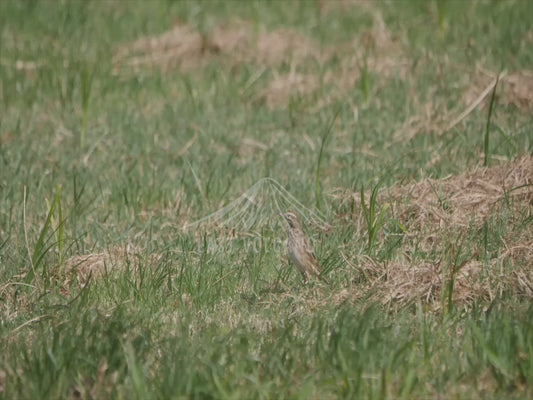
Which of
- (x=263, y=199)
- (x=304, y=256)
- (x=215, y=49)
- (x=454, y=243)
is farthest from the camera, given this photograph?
(x=215, y=49)

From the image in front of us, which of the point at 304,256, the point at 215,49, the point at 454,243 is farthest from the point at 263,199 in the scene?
the point at 215,49

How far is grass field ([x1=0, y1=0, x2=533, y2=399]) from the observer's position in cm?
457

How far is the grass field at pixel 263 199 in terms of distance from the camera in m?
4.57

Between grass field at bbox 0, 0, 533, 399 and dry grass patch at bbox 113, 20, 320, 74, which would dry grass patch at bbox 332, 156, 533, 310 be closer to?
grass field at bbox 0, 0, 533, 399

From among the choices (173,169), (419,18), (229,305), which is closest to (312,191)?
(173,169)

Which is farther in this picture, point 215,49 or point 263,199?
point 215,49

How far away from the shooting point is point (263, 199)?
24.4ft

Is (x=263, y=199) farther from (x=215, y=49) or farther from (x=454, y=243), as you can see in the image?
(x=215, y=49)

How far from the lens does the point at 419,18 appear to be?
12.4 metres

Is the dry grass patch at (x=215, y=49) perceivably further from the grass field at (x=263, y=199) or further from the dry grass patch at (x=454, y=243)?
the dry grass patch at (x=454, y=243)

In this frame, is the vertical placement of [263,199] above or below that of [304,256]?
below

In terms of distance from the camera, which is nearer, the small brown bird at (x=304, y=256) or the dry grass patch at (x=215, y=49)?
the small brown bird at (x=304, y=256)

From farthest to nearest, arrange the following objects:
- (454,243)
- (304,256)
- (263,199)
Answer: (263,199) < (454,243) < (304,256)

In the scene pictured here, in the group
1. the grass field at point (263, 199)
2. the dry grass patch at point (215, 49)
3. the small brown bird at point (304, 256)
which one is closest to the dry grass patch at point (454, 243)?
the grass field at point (263, 199)
